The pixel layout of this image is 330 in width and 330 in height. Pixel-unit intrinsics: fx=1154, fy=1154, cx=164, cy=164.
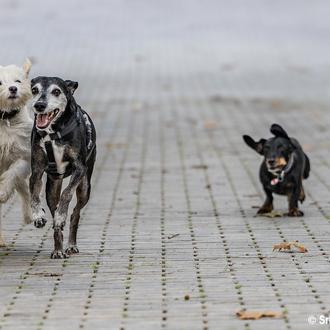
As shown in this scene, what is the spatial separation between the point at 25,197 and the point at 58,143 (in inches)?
31.9

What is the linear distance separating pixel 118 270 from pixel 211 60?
17.5 meters

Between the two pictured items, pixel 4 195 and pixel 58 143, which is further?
pixel 4 195

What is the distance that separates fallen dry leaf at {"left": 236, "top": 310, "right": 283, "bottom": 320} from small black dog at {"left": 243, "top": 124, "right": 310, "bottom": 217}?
3679 mm

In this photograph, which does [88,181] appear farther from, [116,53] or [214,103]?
[116,53]

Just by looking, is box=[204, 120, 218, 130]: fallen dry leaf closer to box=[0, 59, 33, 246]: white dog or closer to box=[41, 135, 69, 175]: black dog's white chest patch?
box=[0, 59, 33, 246]: white dog

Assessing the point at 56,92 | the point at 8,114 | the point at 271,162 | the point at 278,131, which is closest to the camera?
the point at 56,92

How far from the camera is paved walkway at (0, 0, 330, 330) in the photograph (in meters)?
6.92

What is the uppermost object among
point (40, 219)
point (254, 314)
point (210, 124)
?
point (254, 314)

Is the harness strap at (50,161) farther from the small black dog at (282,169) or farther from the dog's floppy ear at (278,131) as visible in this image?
the dog's floppy ear at (278,131)

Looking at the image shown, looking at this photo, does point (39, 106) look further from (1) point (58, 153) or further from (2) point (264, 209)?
(2) point (264, 209)

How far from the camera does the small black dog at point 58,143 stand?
26.4 feet

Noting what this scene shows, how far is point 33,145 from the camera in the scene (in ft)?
27.0

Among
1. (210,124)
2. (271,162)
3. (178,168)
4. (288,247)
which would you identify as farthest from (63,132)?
(210,124)

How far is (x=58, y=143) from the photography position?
26.9 ft
